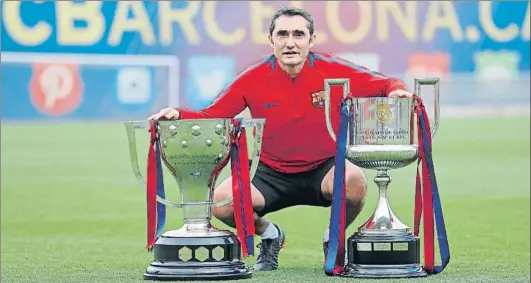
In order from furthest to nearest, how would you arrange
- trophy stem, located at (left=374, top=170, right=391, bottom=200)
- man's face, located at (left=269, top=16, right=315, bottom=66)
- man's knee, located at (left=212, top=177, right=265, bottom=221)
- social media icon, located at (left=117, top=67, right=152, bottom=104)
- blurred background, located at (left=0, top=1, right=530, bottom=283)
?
social media icon, located at (left=117, top=67, right=152, bottom=104)
blurred background, located at (left=0, top=1, right=530, bottom=283)
man's knee, located at (left=212, top=177, right=265, bottom=221)
man's face, located at (left=269, top=16, right=315, bottom=66)
trophy stem, located at (left=374, top=170, right=391, bottom=200)

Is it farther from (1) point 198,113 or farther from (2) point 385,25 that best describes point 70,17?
(1) point 198,113

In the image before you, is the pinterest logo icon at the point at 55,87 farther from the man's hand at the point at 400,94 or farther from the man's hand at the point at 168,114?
the man's hand at the point at 400,94

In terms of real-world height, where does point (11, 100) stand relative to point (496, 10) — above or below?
below

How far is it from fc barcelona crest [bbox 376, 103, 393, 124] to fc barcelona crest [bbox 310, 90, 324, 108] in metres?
0.43

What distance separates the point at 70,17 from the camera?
14844mm

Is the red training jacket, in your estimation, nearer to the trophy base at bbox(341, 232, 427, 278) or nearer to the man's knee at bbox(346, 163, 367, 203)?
the man's knee at bbox(346, 163, 367, 203)

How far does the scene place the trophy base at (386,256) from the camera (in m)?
4.04

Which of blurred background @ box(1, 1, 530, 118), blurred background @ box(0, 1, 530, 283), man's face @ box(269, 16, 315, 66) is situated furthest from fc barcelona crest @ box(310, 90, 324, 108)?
blurred background @ box(1, 1, 530, 118)

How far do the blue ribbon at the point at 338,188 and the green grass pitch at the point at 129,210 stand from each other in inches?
3.2

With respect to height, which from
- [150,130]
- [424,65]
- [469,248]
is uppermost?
[424,65]

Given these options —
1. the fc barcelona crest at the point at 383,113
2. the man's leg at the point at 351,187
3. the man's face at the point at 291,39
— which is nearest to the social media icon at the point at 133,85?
the man's leg at the point at 351,187

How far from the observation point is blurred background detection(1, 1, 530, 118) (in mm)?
14859

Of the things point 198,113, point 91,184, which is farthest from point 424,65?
point 198,113

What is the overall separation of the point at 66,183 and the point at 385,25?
6.64 metres
